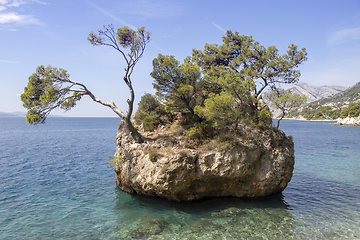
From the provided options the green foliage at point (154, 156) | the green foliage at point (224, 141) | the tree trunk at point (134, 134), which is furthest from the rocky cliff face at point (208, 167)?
the tree trunk at point (134, 134)

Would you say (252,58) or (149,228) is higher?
(252,58)

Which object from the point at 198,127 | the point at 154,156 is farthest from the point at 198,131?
the point at 154,156

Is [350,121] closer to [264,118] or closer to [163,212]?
[264,118]

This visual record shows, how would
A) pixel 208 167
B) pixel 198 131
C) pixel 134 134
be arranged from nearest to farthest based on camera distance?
1. pixel 208 167
2. pixel 198 131
3. pixel 134 134

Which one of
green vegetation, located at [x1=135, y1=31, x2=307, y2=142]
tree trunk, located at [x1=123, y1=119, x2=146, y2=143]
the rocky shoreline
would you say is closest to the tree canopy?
green vegetation, located at [x1=135, y1=31, x2=307, y2=142]

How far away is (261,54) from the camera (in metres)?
22.0

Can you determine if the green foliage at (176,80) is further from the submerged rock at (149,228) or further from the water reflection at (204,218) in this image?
the submerged rock at (149,228)

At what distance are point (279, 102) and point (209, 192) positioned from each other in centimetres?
957

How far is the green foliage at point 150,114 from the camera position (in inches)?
864

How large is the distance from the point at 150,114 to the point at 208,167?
905 cm

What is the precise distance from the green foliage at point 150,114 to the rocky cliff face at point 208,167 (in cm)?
323

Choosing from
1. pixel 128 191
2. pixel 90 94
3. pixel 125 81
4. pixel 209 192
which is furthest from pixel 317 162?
pixel 90 94

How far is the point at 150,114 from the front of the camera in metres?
22.7

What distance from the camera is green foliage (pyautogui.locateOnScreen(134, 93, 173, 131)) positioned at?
864 inches
